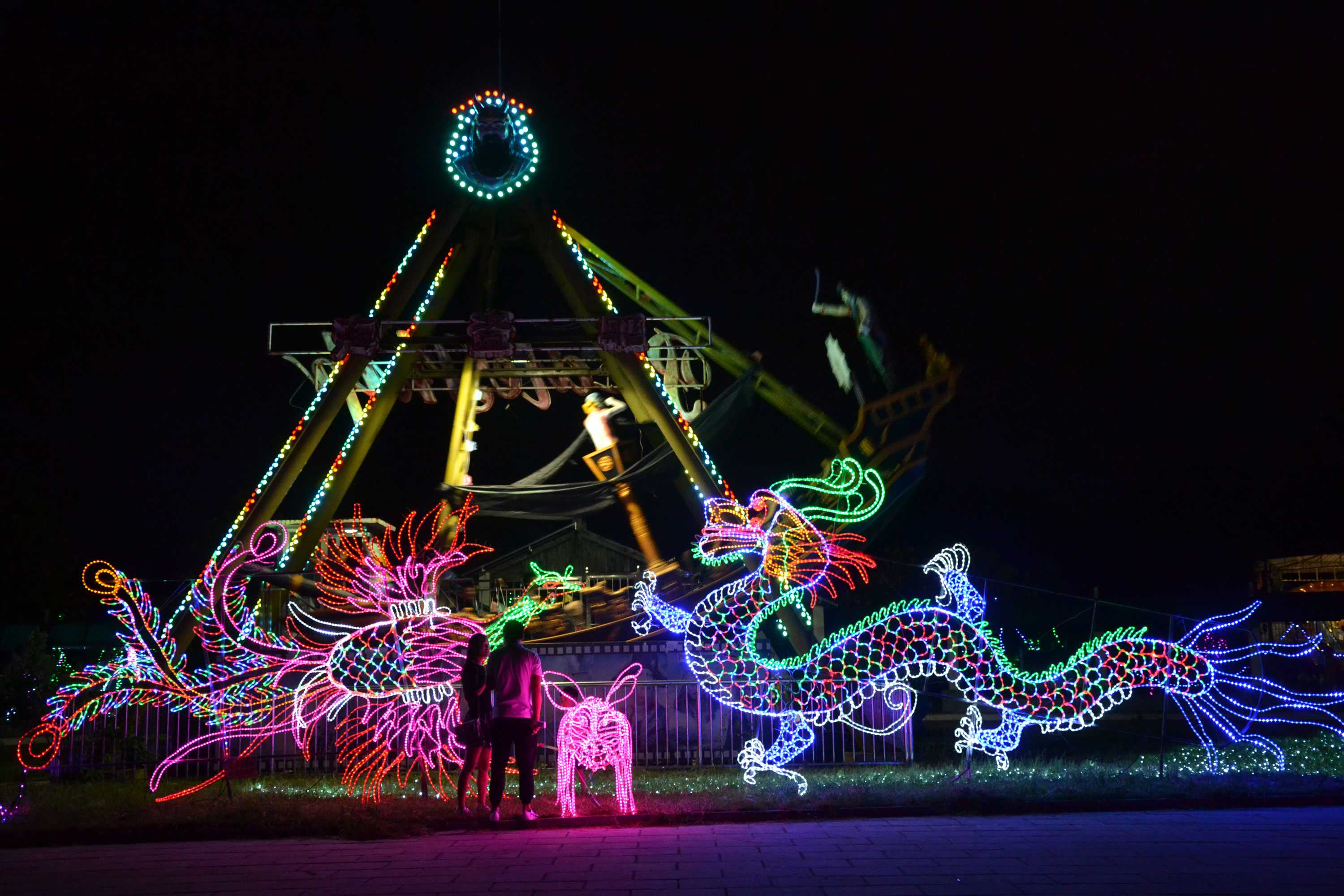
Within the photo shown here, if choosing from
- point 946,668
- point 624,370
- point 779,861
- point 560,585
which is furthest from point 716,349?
point 779,861

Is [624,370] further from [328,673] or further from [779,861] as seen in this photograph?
[779,861]

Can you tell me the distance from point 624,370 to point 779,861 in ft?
31.9

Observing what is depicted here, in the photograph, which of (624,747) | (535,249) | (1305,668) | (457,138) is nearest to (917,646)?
(624,747)

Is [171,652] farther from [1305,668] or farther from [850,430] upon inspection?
[1305,668]

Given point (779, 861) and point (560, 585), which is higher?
point (560, 585)

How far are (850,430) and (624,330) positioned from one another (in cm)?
381

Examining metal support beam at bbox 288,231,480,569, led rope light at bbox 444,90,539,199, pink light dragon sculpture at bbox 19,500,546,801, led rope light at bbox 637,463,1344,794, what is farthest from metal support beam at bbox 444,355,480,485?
led rope light at bbox 637,463,1344,794

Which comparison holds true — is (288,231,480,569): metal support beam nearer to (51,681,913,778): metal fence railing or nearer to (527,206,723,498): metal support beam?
(527,206,723,498): metal support beam

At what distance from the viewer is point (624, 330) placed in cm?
1545

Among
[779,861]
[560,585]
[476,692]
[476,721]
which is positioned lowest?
[779,861]

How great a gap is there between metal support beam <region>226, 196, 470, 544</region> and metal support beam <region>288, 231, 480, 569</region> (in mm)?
355

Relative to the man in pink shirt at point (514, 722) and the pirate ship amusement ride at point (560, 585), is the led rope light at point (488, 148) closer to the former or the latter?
the pirate ship amusement ride at point (560, 585)

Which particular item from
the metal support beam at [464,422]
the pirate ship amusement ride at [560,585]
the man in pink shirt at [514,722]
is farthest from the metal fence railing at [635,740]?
the metal support beam at [464,422]

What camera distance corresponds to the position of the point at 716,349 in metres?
17.3
